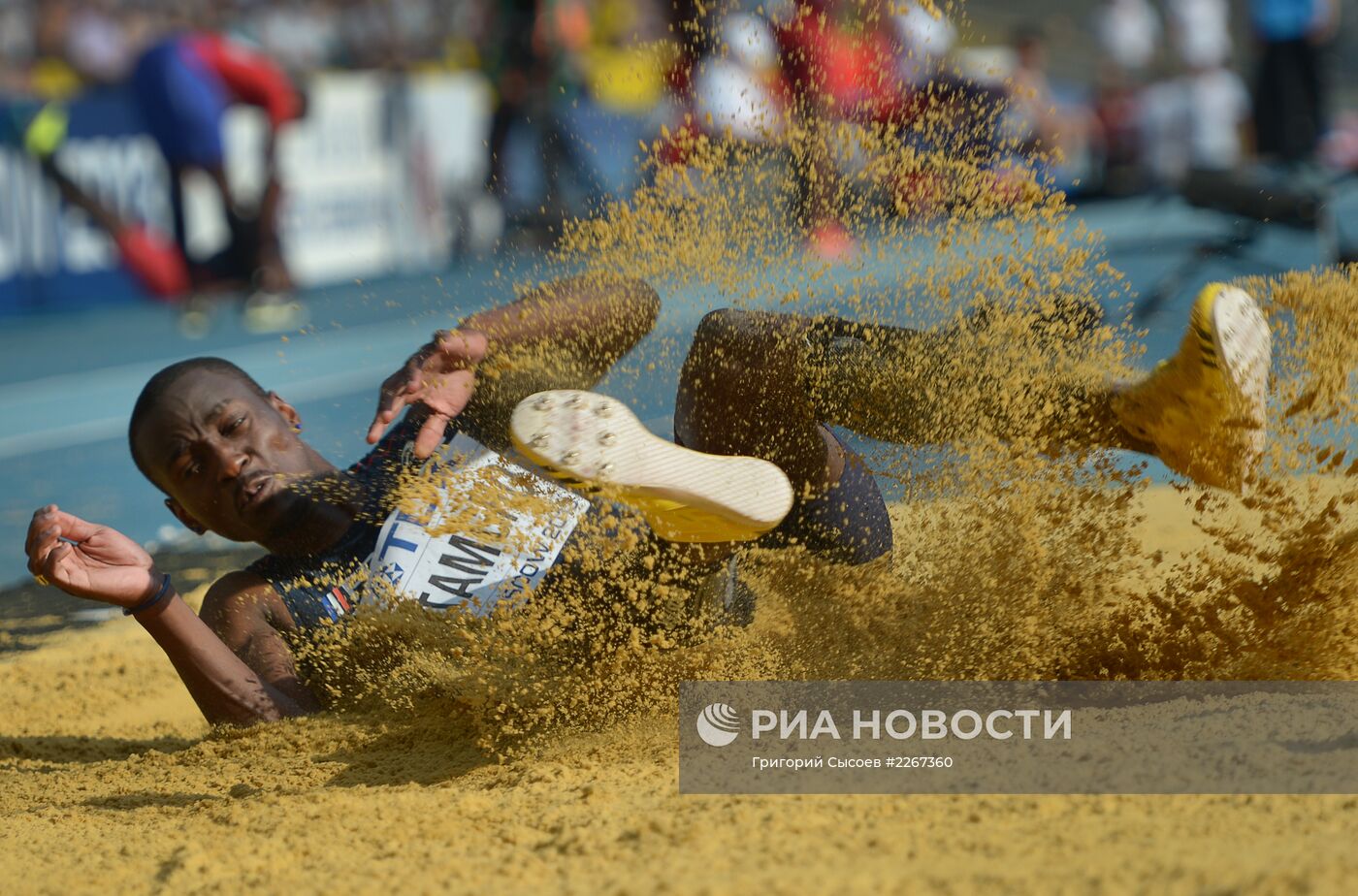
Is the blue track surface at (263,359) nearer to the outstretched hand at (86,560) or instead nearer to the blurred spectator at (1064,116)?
the outstretched hand at (86,560)

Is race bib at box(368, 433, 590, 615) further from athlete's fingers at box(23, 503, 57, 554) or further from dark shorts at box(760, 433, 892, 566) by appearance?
athlete's fingers at box(23, 503, 57, 554)

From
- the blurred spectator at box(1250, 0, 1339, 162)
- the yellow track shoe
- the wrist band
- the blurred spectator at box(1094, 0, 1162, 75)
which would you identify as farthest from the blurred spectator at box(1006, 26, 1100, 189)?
the yellow track shoe

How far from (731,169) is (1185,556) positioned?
1177 mm

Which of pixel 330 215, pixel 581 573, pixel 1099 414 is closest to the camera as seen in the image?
pixel 1099 414

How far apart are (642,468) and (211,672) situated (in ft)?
3.29

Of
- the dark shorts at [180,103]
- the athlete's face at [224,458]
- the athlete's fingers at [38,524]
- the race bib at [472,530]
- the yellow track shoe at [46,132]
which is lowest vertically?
the athlete's fingers at [38,524]

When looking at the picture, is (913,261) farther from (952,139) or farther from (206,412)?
(206,412)

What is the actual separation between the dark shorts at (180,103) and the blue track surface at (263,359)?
102cm

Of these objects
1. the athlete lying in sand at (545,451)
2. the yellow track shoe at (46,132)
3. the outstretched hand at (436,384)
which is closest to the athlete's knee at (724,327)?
the athlete lying in sand at (545,451)

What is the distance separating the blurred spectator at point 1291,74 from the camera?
10.6 m

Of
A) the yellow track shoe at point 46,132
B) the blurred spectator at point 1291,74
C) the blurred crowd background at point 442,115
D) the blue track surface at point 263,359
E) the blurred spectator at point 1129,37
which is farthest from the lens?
the blurred spectator at point 1129,37

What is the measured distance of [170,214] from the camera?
8516mm

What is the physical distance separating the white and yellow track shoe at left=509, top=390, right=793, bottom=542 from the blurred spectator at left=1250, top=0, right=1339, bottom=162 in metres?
9.86

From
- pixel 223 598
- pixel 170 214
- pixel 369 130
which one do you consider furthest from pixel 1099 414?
pixel 369 130
